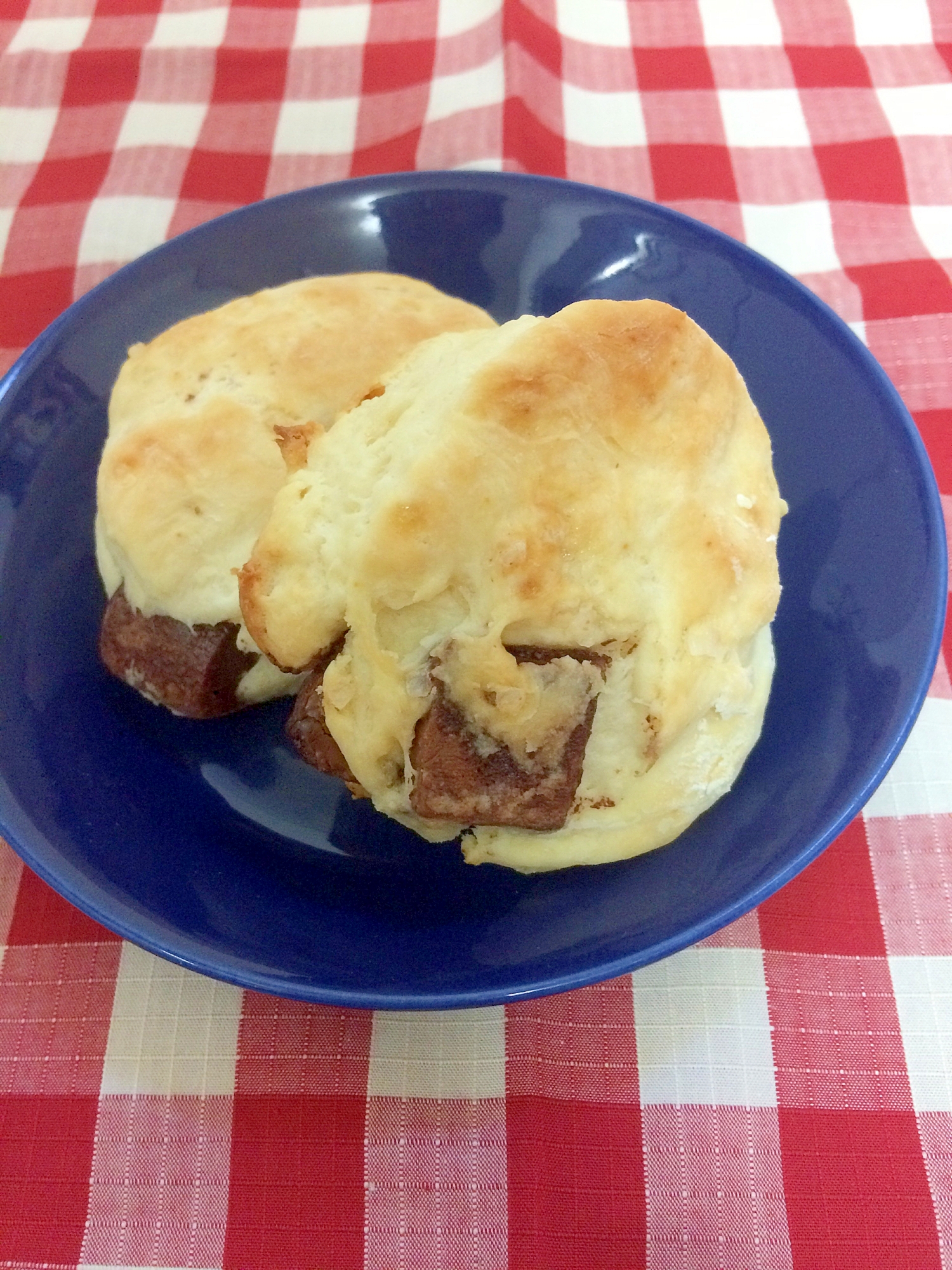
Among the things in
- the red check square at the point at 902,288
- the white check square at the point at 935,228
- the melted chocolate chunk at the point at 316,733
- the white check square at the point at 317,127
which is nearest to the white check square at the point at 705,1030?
the melted chocolate chunk at the point at 316,733

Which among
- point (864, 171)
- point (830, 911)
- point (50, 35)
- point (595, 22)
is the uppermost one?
point (50, 35)

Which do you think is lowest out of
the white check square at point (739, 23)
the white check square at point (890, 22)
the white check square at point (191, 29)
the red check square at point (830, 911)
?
the red check square at point (830, 911)

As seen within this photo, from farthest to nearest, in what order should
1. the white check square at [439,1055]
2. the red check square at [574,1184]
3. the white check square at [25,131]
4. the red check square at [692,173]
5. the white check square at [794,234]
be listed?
1. the white check square at [25,131]
2. the red check square at [692,173]
3. the white check square at [794,234]
4. the white check square at [439,1055]
5. the red check square at [574,1184]

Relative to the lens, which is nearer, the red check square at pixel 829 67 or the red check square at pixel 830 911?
the red check square at pixel 830 911

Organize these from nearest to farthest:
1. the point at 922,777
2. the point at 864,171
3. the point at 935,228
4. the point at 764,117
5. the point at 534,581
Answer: the point at 534,581 < the point at 922,777 < the point at 935,228 < the point at 864,171 < the point at 764,117

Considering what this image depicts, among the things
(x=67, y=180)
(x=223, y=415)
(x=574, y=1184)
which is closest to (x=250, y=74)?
(x=67, y=180)

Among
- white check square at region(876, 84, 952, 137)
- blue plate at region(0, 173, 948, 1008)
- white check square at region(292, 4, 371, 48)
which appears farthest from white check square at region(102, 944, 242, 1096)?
white check square at region(876, 84, 952, 137)

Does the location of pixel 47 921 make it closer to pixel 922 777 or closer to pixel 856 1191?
pixel 856 1191

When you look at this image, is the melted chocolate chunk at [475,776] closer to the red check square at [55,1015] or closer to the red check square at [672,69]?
the red check square at [55,1015]
